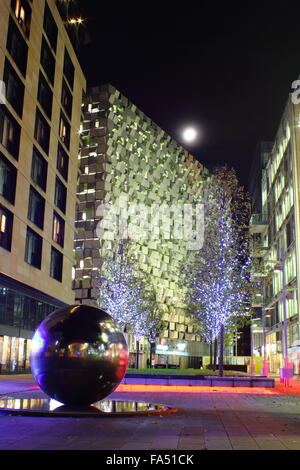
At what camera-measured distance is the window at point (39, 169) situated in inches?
1659

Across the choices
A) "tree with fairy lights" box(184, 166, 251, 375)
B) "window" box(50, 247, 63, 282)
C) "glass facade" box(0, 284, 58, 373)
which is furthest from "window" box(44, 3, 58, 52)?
"glass facade" box(0, 284, 58, 373)

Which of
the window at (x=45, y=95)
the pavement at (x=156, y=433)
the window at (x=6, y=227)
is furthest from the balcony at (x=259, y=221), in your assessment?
the pavement at (x=156, y=433)

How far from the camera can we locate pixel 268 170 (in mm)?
74375

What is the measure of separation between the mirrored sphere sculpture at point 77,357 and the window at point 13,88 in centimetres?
2927

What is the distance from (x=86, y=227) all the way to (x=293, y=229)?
115ft

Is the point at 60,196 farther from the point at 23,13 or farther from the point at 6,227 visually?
the point at 23,13

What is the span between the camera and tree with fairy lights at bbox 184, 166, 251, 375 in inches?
1206

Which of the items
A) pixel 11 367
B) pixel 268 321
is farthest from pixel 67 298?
pixel 268 321

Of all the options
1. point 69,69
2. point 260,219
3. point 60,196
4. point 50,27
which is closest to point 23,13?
point 50,27

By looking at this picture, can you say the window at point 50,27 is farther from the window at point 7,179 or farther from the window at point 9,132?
the window at point 7,179

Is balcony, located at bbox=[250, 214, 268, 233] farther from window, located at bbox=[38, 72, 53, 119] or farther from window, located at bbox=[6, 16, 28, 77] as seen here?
window, located at bbox=[6, 16, 28, 77]

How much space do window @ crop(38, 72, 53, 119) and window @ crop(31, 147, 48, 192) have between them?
4724 millimetres

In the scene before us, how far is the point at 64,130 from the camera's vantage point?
51.0 meters
